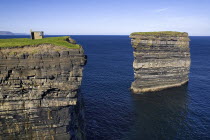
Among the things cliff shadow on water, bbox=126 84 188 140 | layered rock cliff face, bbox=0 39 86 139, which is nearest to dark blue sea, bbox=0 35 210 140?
cliff shadow on water, bbox=126 84 188 140

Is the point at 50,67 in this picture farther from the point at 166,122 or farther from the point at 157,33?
the point at 157,33

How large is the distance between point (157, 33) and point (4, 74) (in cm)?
4834

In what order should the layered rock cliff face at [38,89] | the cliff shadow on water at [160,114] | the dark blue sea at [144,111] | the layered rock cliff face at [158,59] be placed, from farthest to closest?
the layered rock cliff face at [158,59] → the dark blue sea at [144,111] → the cliff shadow on water at [160,114] → the layered rock cliff face at [38,89]

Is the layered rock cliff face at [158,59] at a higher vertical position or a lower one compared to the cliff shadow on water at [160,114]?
higher

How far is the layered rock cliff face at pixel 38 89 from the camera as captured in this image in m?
21.5

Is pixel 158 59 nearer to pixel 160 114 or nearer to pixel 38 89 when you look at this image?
pixel 160 114

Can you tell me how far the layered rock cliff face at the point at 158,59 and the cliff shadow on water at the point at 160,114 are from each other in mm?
3351

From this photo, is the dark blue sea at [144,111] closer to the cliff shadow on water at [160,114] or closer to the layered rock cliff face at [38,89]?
the cliff shadow on water at [160,114]

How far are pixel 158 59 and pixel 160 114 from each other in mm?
19893

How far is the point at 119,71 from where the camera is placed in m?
83.5

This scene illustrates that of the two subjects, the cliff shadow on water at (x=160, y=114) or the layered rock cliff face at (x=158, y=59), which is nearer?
the cliff shadow on water at (x=160, y=114)

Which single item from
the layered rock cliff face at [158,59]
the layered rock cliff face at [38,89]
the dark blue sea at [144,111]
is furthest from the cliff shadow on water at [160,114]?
the layered rock cliff face at [38,89]

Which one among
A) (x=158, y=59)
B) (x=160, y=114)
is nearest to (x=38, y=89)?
(x=160, y=114)

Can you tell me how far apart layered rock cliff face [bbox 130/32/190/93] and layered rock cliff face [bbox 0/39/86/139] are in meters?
36.7
